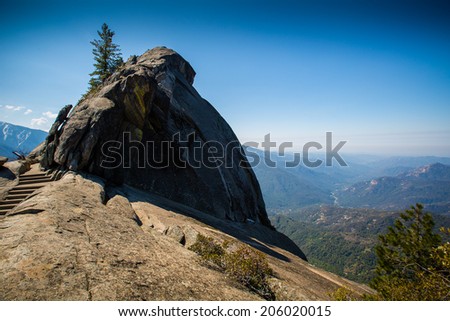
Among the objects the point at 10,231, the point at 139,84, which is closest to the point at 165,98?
the point at 139,84

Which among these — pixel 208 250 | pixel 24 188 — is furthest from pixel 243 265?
pixel 24 188

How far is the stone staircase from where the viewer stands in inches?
662

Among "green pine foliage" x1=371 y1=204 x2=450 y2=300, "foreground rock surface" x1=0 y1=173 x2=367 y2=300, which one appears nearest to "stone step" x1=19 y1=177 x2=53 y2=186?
"foreground rock surface" x1=0 y1=173 x2=367 y2=300

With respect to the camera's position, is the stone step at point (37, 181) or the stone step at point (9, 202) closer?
the stone step at point (9, 202)

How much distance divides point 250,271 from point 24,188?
20.0 meters

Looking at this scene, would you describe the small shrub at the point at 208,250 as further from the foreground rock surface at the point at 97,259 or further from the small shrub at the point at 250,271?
the foreground rock surface at the point at 97,259

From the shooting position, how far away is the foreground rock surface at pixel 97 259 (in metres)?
6.99

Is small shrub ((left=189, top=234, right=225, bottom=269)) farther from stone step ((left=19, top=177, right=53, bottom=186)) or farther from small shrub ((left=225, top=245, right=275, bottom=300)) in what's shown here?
stone step ((left=19, top=177, right=53, bottom=186))

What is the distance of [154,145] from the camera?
28.6 meters

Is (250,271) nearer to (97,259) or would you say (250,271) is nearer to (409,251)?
(97,259)

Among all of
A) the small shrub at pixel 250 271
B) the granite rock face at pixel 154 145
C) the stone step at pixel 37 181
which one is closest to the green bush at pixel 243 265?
the small shrub at pixel 250 271

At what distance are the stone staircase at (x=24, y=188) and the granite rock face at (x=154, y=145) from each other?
1.62 meters
